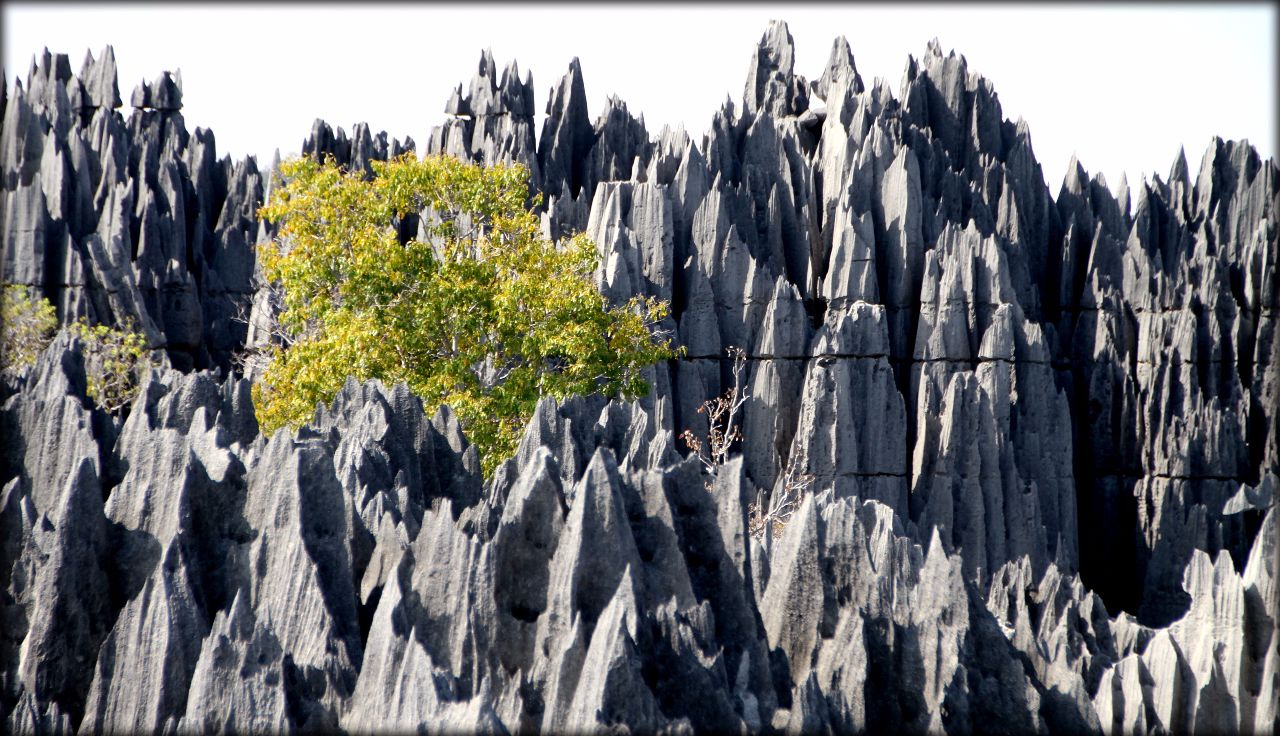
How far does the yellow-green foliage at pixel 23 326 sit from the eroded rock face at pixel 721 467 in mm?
3885

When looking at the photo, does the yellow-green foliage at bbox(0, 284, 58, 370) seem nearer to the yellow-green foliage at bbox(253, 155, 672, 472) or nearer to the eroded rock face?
the eroded rock face

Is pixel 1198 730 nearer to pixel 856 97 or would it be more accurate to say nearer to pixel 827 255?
pixel 827 255

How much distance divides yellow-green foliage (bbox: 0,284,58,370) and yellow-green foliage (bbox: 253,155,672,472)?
328 inches

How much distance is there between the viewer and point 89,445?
1546cm

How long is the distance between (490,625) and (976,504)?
82.3 ft

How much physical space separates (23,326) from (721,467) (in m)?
27.7

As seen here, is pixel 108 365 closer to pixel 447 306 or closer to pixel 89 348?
pixel 89 348

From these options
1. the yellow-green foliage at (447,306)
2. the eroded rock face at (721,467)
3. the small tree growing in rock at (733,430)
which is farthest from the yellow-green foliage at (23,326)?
the small tree growing in rock at (733,430)

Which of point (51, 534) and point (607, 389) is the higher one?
point (607, 389)

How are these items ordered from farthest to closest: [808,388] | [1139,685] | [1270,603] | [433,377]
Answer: [808,388] < [433,377] < [1270,603] < [1139,685]

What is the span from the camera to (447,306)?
84.1 ft

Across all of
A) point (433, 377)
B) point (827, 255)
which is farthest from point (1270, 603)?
point (827, 255)

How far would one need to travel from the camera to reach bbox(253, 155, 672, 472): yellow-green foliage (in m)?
25.3

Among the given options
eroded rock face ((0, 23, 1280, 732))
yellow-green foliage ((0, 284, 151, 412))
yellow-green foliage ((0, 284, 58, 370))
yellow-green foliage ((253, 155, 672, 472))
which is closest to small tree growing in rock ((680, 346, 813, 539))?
eroded rock face ((0, 23, 1280, 732))
